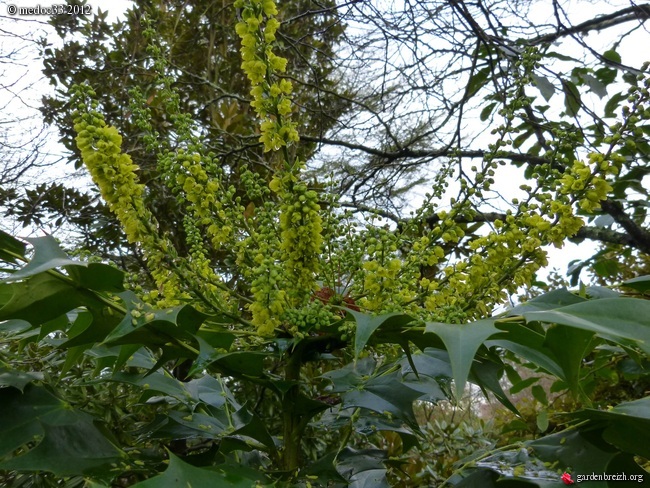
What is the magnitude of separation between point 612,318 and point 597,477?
206 millimetres

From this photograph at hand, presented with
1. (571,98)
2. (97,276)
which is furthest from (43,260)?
(571,98)

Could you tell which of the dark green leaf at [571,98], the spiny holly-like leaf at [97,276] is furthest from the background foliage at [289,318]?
the dark green leaf at [571,98]

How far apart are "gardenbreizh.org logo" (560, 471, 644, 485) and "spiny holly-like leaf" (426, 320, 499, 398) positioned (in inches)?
8.7

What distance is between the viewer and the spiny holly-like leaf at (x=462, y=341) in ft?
1.63

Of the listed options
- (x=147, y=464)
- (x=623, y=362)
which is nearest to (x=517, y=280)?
(x=147, y=464)

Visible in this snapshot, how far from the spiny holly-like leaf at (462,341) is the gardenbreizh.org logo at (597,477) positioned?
0.22 meters

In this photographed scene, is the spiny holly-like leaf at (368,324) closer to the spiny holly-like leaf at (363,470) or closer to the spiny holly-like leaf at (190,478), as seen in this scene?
the spiny holly-like leaf at (190,478)

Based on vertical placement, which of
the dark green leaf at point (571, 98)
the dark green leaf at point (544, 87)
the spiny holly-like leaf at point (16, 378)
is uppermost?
the dark green leaf at point (571, 98)

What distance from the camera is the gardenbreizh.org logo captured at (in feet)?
2.18

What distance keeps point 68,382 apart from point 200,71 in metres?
1.82

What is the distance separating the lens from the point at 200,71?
2.83 metres

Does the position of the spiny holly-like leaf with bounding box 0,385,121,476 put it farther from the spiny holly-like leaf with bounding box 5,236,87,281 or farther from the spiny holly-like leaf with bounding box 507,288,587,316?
the spiny holly-like leaf with bounding box 507,288,587,316

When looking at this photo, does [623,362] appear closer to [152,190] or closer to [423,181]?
[423,181]

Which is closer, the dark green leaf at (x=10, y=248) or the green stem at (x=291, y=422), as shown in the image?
the dark green leaf at (x=10, y=248)
